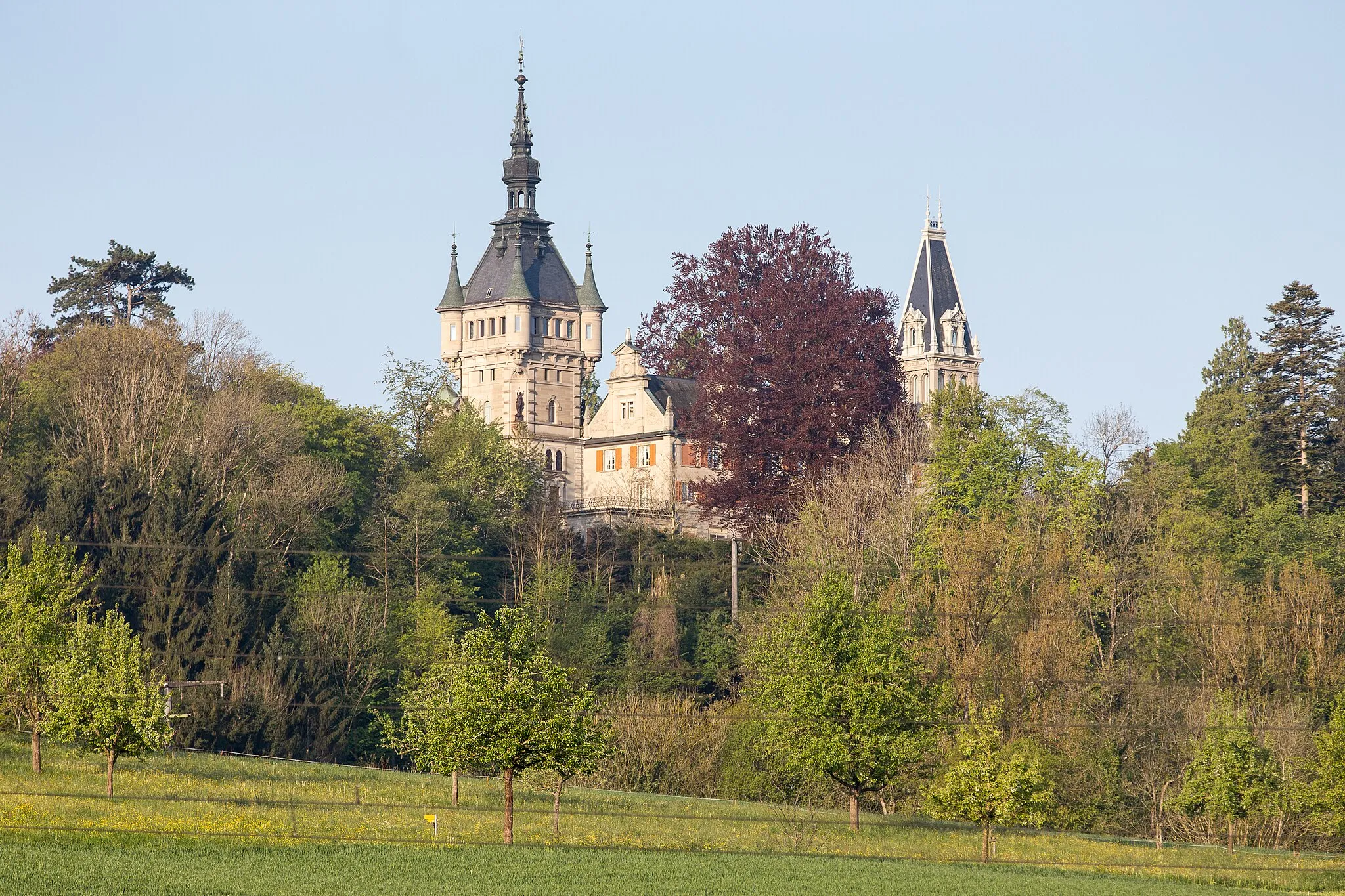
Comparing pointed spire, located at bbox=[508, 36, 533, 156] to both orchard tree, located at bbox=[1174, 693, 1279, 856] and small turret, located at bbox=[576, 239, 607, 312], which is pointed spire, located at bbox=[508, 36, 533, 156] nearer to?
small turret, located at bbox=[576, 239, 607, 312]

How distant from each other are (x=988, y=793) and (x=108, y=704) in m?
21.7

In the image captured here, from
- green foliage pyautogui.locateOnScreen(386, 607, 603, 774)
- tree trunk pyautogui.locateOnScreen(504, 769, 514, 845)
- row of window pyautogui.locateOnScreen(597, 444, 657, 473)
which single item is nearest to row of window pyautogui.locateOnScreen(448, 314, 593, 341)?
row of window pyautogui.locateOnScreen(597, 444, 657, 473)

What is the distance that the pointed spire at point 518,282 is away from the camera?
5477 inches

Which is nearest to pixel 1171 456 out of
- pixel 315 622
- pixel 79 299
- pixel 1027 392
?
pixel 1027 392

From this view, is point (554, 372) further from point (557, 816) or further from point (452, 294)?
point (557, 816)

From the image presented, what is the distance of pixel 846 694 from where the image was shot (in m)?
67.6

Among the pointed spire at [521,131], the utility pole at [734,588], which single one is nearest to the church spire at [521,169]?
the pointed spire at [521,131]

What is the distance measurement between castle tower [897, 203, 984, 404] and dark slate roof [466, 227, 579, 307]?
28.4 metres

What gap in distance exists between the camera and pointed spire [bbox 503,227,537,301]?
139 meters

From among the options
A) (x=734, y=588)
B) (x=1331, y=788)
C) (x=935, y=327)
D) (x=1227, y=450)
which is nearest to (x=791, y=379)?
(x=734, y=588)

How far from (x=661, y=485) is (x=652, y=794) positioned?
47835 millimetres

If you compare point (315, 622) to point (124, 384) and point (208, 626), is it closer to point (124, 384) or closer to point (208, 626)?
point (208, 626)

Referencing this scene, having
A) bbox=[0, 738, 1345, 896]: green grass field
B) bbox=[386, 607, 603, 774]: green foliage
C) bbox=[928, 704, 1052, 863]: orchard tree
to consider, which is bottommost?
bbox=[0, 738, 1345, 896]: green grass field

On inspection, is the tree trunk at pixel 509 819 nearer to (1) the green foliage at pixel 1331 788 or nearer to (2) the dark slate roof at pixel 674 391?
(1) the green foliage at pixel 1331 788
